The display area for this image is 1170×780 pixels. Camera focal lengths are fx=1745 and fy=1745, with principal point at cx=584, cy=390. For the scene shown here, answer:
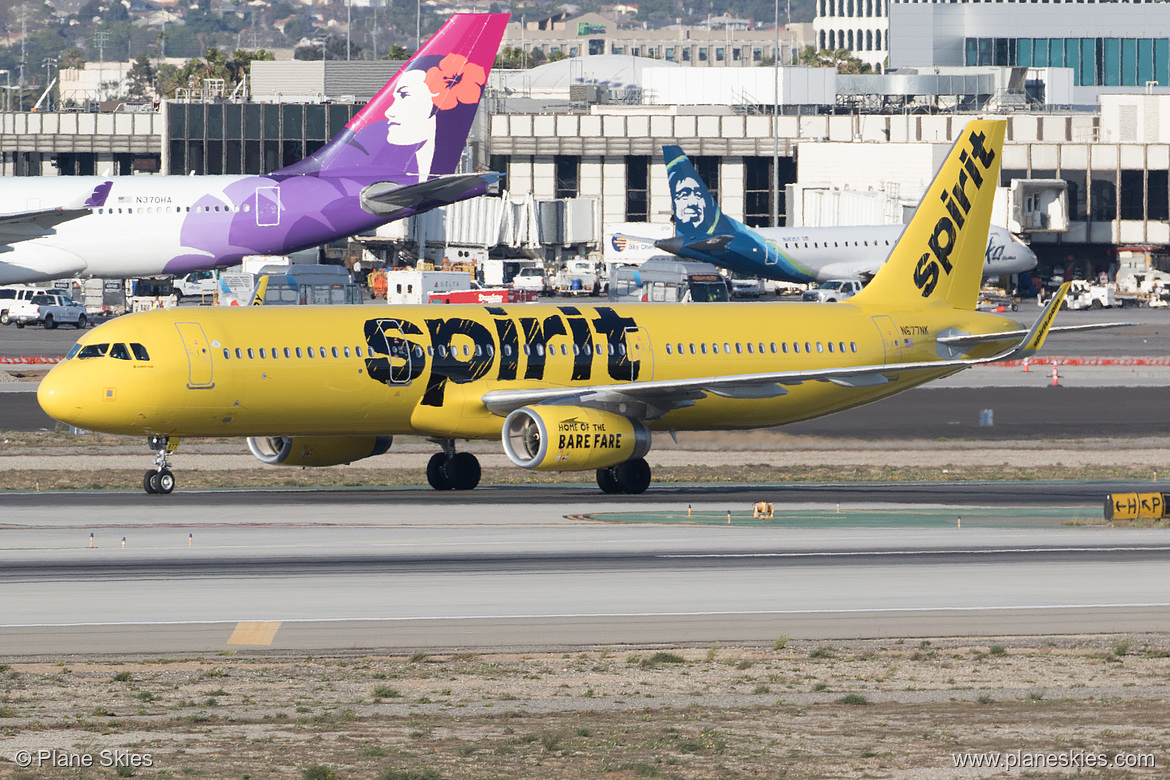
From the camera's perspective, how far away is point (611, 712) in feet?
61.4

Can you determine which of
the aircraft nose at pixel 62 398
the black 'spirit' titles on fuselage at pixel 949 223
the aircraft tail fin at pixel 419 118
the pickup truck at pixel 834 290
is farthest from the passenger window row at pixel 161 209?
the pickup truck at pixel 834 290

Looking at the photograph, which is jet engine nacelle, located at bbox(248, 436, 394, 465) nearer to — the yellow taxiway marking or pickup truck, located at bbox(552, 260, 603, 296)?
the yellow taxiway marking

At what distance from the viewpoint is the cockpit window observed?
39.1 meters

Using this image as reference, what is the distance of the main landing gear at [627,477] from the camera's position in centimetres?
4219

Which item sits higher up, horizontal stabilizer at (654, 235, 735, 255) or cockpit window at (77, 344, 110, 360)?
horizontal stabilizer at (654, 235, 735, 255)

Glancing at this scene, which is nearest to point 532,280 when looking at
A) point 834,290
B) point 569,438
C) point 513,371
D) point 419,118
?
point 834,290

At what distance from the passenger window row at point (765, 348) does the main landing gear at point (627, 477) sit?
135 inches

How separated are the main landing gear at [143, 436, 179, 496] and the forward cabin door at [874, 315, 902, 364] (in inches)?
740

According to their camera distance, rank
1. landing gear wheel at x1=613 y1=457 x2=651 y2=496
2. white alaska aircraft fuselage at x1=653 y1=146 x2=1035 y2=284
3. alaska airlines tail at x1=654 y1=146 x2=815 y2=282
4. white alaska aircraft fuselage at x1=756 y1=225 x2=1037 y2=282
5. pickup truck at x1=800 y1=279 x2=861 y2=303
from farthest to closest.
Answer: white alaska aircraft fuselage at x1=756 y1=225 x2=1037 y2=282, white alaska aircraft fuselage at x1=653 y1=146 x2=1035 y2=284, alaska airlines tail at x1=654 y1=146 x2=815 y2=282, pickup truck at x1=800 y1=279 x2=861 y2=303, landing gear wheel at x1=613 y1=457 x2=651 y2=496

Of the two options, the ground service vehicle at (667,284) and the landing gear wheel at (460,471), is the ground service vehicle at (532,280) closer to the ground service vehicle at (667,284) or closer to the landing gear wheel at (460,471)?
the ground service vehicle at (667,284)

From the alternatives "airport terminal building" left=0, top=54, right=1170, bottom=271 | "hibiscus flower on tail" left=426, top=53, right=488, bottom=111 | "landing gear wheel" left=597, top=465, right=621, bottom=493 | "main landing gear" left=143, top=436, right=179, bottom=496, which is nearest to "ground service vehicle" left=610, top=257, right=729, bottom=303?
"airport terminal building" left=0, top=54, right=1170, bottom=271

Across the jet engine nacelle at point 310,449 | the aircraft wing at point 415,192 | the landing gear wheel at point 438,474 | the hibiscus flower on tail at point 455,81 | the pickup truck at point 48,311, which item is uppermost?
the hibiscus flower on tail at point 455,81

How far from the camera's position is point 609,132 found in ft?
511

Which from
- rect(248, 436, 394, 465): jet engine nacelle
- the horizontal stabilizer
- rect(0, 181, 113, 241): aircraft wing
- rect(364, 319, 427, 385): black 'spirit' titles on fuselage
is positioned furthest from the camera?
the horizontal stabilizer
